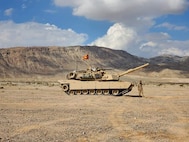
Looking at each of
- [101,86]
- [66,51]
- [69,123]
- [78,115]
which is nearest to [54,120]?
[69,123]

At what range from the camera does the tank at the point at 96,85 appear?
3300 cm

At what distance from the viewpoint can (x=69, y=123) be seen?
48.5 feet

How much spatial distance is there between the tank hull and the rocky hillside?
83.8 m

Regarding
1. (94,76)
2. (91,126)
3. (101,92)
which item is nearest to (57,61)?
(94,76)

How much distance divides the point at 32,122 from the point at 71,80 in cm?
1936

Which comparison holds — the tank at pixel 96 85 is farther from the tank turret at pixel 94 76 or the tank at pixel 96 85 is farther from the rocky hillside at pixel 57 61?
the rocky hillside at pixel 57 61

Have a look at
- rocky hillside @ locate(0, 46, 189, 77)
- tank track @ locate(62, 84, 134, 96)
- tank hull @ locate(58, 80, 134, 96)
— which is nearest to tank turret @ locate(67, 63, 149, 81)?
tank hull @ locate(58, 80, 134, 96)

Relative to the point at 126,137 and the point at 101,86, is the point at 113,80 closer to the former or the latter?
the point at 101,86

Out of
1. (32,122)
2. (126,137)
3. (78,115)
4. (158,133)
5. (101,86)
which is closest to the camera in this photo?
(126,137)

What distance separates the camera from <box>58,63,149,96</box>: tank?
108ft

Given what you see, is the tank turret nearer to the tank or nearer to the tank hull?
the tank

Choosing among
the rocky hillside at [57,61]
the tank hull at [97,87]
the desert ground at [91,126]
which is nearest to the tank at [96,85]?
the tank hull at [97,87]

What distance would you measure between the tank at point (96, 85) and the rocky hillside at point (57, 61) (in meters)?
83.5

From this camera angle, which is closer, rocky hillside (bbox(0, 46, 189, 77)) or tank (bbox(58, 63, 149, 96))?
tank (bbox(58, 63, 149, 96))
